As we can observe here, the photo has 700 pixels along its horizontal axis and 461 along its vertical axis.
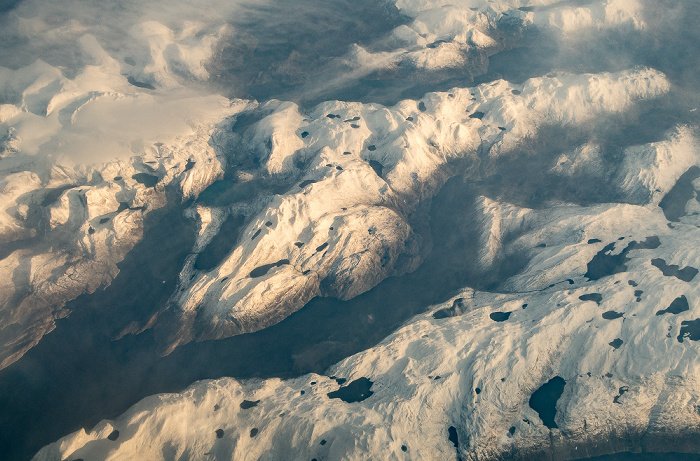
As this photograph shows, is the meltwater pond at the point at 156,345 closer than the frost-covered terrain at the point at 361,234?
No

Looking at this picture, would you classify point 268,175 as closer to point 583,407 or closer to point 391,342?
point 391,342

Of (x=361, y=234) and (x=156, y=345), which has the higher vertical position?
(x=361, y=234)

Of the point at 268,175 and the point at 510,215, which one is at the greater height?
the point at 268,175

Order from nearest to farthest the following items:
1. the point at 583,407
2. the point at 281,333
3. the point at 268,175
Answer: the point at 583,407 → the point at 281,333 → the point at 268,175

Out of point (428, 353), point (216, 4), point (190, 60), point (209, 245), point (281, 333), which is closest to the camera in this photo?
point (428, 353)

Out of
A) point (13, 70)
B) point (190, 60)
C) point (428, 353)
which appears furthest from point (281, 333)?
point (13, 70)

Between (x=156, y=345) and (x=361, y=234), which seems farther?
(x=361, y=234)

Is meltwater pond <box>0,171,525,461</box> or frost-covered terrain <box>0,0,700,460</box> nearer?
frost-covered terrain <box>0,0,700,460</box>

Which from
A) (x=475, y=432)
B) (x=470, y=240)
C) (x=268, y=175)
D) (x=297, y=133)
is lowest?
(x=475, y=432)
